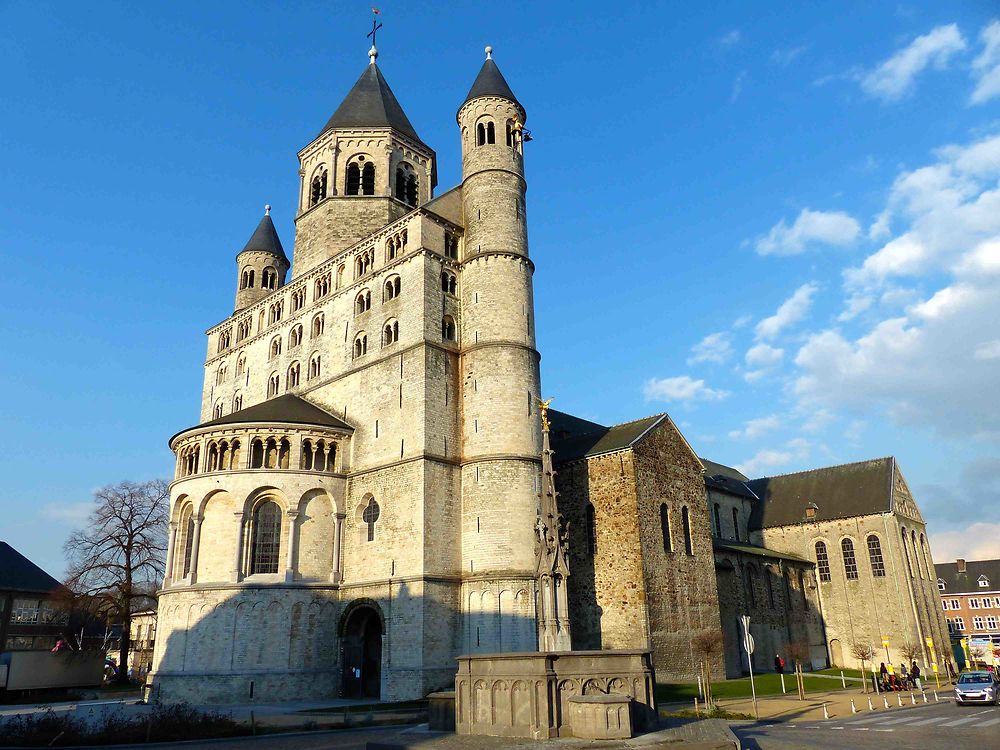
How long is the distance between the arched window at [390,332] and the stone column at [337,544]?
8.90 metres

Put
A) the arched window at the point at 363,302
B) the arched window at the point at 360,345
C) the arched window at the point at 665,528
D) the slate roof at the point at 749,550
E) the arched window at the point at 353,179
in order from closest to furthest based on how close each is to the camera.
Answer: the arched window at the point at 665,528 → the arched window at the point at 360,345 → the arched window at the point at 363,302 → the arched window at the point at 353,179 → the slate roof at the point at 749,550

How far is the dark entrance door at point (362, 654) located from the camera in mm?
34188

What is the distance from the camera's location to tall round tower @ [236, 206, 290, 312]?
50.1 metres

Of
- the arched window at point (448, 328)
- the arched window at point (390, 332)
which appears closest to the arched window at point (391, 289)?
the arched window at point (390, 332)

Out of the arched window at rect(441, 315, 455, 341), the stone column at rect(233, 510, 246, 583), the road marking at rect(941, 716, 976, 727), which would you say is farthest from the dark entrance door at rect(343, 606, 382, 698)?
the road marking at rect(941, 716, 976, 727)

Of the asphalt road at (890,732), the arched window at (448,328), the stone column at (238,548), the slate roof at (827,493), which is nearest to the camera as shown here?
the asphalt road at (890,732)

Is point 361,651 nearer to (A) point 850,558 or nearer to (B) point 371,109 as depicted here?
(B) point 371,109

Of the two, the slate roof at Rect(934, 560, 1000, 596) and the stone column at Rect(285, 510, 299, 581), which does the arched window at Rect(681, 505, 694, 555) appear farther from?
the slate roof at Rect(934, 560, 1000, 596)

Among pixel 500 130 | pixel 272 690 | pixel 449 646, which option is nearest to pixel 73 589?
pixel 272 690

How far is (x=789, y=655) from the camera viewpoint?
49312 millimetres

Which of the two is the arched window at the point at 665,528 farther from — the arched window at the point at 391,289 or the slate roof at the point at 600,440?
the arched window at the point at 391,289

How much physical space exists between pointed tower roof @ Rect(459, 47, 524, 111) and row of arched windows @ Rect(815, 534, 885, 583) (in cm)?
3796

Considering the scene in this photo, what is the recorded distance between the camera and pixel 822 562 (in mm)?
55031

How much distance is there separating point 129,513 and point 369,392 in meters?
23.0
